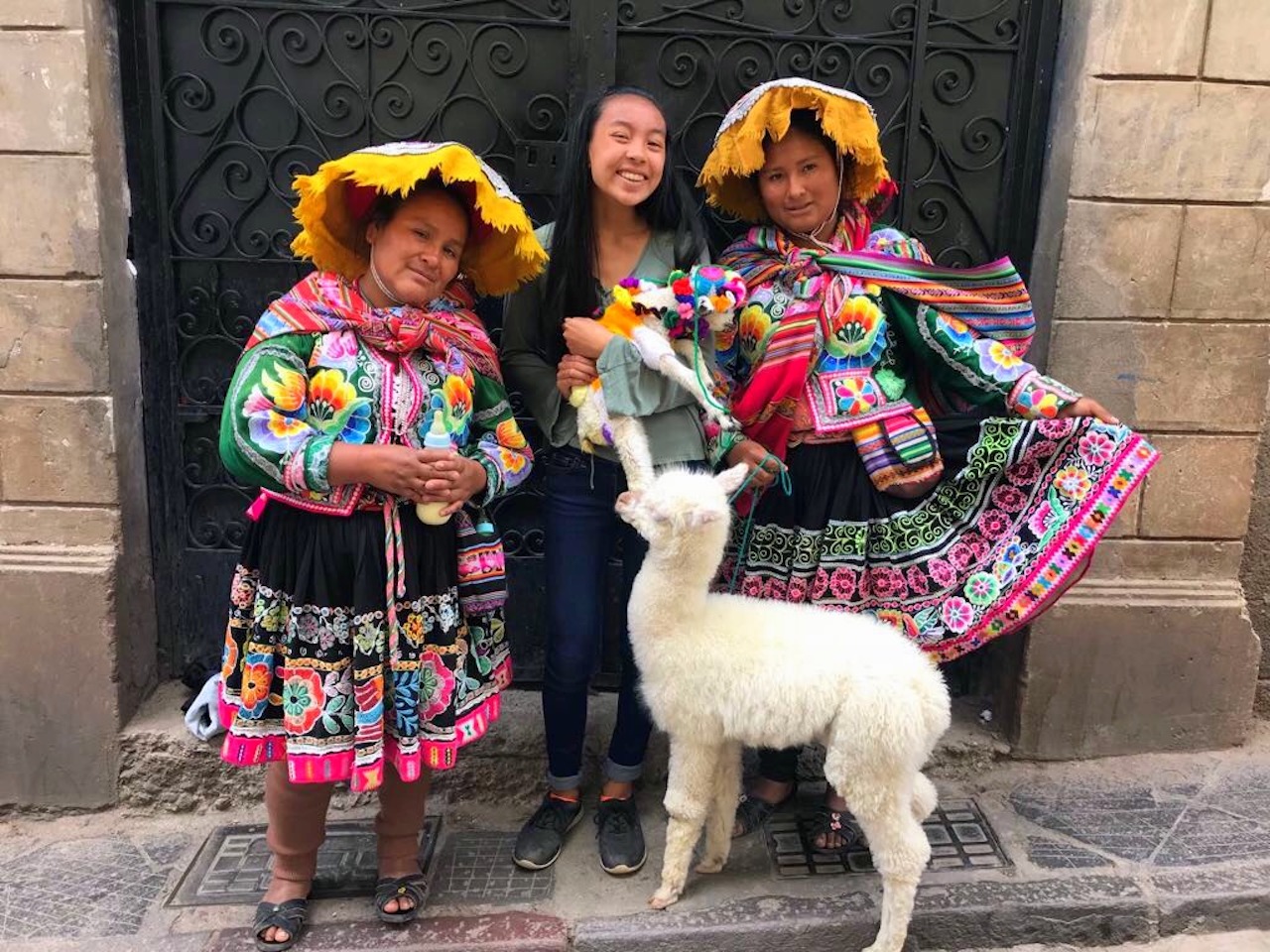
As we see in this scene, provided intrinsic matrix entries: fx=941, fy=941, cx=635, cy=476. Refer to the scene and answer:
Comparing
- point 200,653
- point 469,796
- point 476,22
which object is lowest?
point 469,796

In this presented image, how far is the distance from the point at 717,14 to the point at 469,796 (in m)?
2.82

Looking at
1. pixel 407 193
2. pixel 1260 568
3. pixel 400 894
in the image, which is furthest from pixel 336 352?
pixel 1260 568

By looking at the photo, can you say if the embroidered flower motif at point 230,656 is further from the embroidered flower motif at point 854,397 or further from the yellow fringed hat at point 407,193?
the embroidered flower motif at point 854,397

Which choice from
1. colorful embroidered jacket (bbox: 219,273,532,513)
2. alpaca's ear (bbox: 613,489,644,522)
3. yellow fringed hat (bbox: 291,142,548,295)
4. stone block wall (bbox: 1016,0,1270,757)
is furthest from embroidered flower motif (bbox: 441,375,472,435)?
stone block wall (bbox: 1016,0,1270,757)

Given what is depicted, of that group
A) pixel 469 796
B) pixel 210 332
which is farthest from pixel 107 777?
pixel 210 332

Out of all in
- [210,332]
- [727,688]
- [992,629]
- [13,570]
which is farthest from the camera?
[210,332]

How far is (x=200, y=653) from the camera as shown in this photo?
3463 mm

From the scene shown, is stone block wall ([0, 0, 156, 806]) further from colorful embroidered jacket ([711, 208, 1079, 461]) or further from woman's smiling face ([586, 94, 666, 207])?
colorful embroidered jacket ([711, 208, 1079, 461])

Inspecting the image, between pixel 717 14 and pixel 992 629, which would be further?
pixel 717 14

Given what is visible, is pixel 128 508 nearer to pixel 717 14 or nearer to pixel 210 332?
pixel 210 332

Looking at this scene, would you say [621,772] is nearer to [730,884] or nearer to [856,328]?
[730,884]

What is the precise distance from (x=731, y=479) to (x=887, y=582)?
695 millimetres

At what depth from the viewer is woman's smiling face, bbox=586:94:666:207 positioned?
2533mm

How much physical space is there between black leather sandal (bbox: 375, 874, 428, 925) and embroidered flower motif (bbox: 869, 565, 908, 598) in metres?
1.57
